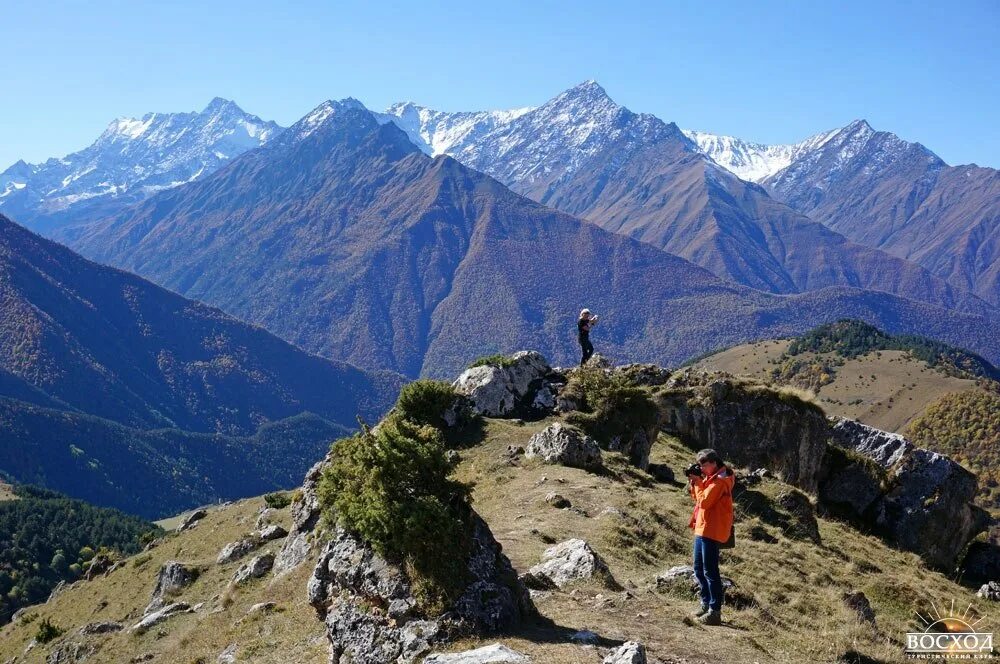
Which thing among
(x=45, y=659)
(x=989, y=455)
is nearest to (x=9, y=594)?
(x=45, y=659)

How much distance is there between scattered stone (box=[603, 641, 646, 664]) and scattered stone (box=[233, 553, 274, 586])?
53.9ft

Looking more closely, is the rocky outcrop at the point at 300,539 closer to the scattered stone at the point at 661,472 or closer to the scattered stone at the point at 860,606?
the scattered stone at the point at 661,472

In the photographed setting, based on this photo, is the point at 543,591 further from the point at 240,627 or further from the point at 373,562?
the point at 240,627

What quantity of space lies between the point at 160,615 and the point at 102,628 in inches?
212

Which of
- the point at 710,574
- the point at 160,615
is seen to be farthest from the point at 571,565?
the point at 160,615

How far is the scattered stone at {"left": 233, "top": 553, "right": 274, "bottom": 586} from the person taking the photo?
24670mm

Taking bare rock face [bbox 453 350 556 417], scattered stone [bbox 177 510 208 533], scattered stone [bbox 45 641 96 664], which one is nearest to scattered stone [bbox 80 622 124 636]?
scattered stone [bbox 45 641 96 664]

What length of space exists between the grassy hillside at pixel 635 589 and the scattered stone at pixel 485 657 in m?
0.43

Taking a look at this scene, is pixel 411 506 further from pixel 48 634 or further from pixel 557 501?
pixel 48 634

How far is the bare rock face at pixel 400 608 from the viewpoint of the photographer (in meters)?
12.8

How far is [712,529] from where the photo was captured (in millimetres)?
14750

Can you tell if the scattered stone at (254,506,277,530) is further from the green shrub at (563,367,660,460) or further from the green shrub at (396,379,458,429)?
the green shrub at (563,367,660,460)

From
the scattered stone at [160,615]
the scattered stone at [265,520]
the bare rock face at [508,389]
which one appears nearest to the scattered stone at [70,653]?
the scattered stone at [160,615]

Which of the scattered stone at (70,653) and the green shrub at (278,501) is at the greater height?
the green shrub at (278,501)
